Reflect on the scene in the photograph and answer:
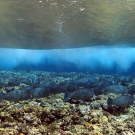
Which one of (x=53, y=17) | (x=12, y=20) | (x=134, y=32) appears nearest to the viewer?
(x=53, y=17)

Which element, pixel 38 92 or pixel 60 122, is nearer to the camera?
pixel 60 122

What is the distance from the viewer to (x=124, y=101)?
6.26 meters

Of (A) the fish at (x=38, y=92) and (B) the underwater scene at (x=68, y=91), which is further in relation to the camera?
(A) the fish at (x=38, y=92)

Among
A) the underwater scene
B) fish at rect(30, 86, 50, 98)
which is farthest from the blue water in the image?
fish at rect(30, 86, 50, 98)

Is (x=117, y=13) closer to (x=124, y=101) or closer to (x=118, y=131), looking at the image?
(x=124, y=101)

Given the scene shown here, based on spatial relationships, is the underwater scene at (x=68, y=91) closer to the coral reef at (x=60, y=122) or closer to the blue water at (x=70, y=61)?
the coral reef at (x=60, y=122)

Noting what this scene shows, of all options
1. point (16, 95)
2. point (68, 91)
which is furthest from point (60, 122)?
point (68, 91)

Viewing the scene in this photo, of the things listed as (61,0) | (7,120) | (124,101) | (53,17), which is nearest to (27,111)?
(7,120)

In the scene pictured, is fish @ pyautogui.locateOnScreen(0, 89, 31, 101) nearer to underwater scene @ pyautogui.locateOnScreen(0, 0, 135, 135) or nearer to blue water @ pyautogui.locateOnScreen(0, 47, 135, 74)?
underwater scene @ pyautogui.locateOnScreen(0, 0, 135, 135)

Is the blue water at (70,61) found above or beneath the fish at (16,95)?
above

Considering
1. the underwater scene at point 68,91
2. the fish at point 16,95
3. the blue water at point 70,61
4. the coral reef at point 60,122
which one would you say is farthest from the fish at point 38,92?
the blue water at point 70,61

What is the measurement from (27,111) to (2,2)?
547 cm

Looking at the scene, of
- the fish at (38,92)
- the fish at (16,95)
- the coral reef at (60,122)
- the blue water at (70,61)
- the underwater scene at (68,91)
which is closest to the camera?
the coral reef at (60,122)

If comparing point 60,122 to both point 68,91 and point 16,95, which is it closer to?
point 16,95
